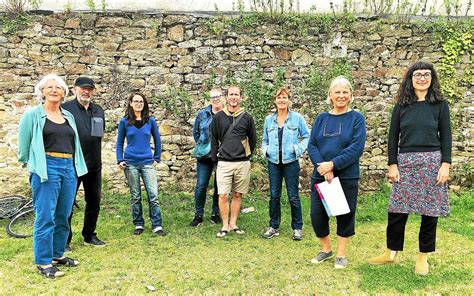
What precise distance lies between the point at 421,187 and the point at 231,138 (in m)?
2.04

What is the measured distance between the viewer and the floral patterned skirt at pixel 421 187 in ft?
11.1

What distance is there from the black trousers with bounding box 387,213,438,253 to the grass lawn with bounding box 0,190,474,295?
0.22 meters

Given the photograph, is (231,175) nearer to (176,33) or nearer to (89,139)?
(89,139)

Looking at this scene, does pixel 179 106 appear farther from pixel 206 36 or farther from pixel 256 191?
pixel 256 191

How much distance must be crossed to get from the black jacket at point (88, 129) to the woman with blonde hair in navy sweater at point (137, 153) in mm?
409

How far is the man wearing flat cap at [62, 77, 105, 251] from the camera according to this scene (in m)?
4.06

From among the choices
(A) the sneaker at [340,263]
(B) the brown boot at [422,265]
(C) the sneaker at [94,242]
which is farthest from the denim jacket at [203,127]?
(B) the brown boot at [422,265]

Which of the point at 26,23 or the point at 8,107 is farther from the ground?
the point at 26,23

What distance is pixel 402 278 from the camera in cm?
336

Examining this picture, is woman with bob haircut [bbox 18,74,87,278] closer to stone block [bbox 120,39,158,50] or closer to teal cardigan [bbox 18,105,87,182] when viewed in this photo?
teal cardigan [bbox 18,105,87,182]

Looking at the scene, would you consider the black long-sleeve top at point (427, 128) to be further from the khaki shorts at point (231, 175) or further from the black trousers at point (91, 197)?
the black trousers at point (91, 197)

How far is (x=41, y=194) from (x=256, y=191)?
354 centimetres

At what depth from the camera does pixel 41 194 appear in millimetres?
3328

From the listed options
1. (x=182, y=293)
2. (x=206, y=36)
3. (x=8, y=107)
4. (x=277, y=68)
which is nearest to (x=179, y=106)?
(x=206, y=36)
